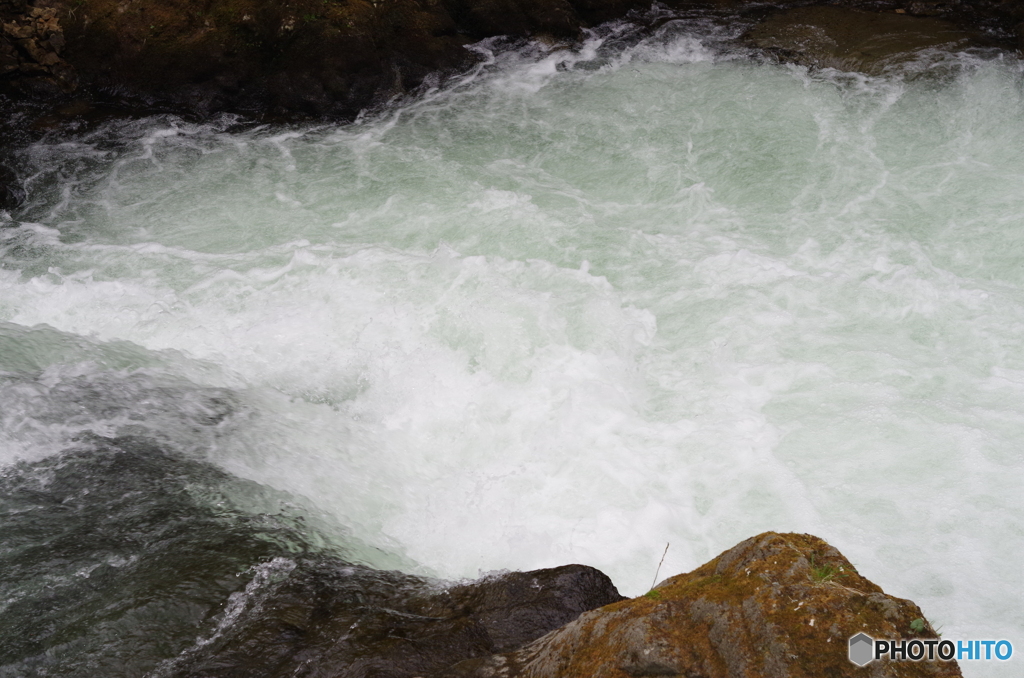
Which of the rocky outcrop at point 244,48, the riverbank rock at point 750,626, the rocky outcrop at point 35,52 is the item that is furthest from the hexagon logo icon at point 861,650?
the rocky outcrop at point 35,52

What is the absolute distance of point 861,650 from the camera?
2633 mm

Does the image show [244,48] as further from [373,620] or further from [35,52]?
[373,620]

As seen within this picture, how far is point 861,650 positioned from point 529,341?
425 centimetres

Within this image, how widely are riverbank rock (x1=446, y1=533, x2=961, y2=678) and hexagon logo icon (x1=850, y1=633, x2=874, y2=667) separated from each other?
0.02 metres

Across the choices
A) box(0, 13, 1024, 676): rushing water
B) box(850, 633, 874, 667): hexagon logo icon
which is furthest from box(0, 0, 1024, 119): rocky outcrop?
box(850, 633, 874, 667): hexagon logo icon

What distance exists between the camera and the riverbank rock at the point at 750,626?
2682 mm

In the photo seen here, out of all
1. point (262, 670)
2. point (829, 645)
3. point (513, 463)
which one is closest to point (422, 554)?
point (513, 463)

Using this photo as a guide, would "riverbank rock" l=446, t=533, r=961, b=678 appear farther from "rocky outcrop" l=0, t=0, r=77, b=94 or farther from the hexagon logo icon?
"rocky outcrop" l=0, t=0, r=77, b=94

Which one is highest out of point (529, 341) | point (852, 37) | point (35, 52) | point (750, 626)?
point (852, 37)

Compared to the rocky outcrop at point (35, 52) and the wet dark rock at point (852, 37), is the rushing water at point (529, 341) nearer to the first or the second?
the wet dark rock at point (852, 37)

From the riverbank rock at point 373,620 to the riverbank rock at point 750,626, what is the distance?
53 cm

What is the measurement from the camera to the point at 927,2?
10.8 metres

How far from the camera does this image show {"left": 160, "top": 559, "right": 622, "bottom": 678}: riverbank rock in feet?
12.0

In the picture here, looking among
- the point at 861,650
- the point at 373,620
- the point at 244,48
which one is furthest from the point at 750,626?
the point at 244,48
